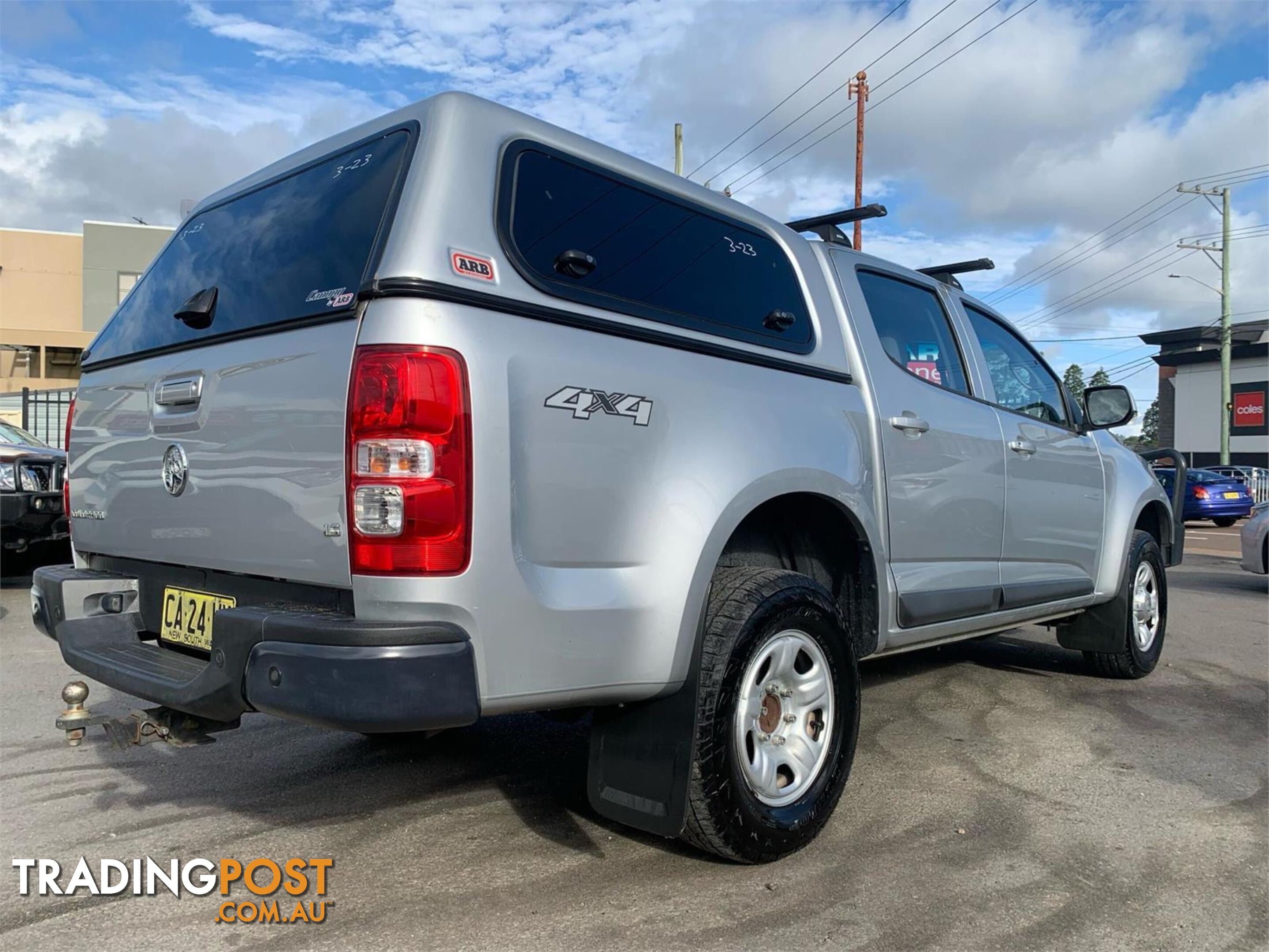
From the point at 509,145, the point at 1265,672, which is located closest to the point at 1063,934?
the point at 509,145

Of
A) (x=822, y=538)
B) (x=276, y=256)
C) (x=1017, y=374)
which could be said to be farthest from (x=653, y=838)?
(x=1017, y=374)

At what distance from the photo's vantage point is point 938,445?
4.09 m

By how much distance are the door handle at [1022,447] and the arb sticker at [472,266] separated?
9.43 feet

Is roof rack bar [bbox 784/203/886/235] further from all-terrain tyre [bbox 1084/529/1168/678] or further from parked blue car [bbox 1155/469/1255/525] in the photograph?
parked blue car [bbox 1155/469/1255/525]

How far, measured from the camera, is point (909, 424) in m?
3.91

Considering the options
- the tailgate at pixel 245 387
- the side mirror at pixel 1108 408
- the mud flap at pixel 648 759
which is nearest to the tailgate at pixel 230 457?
the tailgate at pixel 245 387

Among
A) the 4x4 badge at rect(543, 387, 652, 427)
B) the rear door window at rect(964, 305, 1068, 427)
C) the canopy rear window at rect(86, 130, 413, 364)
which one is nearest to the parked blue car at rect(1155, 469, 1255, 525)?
the rear door window at rect(964, 305, 1068, 427)

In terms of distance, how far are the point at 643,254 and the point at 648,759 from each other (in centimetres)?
145

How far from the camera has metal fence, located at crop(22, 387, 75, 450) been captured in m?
17.2

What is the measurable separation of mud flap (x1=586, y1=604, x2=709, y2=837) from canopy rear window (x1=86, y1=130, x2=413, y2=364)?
52.3 inches

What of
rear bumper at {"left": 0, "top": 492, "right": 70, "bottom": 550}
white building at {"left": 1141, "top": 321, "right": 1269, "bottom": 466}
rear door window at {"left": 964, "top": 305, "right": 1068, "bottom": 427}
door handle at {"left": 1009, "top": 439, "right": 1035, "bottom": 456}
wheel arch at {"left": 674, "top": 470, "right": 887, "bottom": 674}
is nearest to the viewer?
wheel arch at {"left": 674, "top": 470, "right": 887, "bottom": 674}

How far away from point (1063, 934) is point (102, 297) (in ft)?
118

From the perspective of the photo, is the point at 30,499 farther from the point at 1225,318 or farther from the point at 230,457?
the point at 1225,318

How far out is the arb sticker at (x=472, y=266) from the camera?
2.51m
